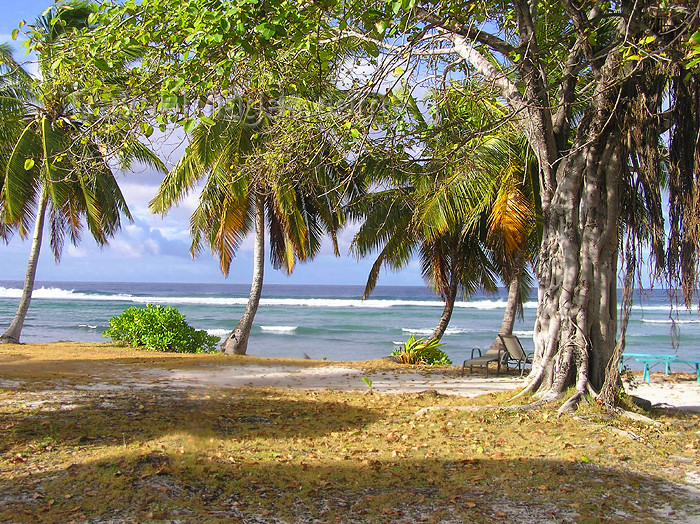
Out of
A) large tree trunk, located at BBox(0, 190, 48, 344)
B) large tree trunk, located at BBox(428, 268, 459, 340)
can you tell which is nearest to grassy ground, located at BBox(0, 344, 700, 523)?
large tree trunk, located at BBox(428, 268, 459, 340)

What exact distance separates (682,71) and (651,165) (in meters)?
0.97

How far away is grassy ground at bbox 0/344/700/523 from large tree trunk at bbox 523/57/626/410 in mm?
590

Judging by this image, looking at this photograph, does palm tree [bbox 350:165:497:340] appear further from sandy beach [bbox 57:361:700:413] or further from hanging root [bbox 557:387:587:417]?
hanging root [bbox 557:387:587:417]

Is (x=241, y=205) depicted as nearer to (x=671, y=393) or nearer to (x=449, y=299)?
(x=449, y=299)

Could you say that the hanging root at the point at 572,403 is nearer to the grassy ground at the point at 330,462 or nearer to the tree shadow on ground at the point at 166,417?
the grassy ground at the point at 330,462

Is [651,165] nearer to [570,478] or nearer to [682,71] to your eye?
[682,71]

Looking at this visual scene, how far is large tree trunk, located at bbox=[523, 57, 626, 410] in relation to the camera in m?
6.38

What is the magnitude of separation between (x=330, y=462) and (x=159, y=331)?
408 inches

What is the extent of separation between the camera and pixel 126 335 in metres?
14.7

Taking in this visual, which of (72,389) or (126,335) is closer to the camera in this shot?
(72,389)

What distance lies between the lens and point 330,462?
→ 188 inches

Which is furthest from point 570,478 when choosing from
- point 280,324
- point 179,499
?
point 280,324

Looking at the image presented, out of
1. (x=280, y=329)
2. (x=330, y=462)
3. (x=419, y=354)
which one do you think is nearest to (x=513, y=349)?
(x=419, y=354)

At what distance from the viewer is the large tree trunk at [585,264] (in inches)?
251
